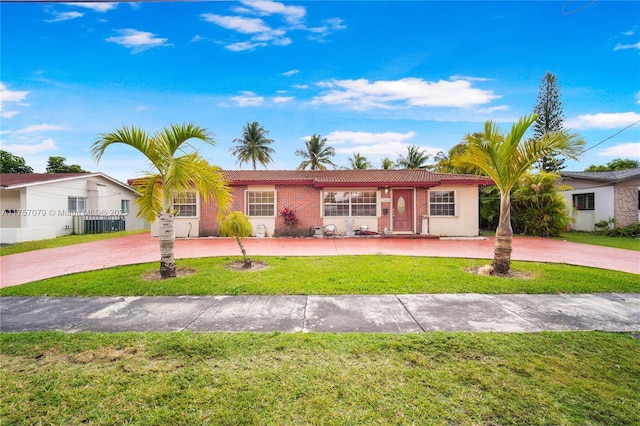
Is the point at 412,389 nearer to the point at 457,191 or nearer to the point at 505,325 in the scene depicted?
the point at 505,325

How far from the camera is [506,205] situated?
6723 mm

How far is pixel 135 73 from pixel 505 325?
1421 centimetres

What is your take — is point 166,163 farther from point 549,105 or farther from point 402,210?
point 549,105

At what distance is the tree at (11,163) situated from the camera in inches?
1088

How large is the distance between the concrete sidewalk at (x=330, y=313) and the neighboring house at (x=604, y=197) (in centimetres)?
1538

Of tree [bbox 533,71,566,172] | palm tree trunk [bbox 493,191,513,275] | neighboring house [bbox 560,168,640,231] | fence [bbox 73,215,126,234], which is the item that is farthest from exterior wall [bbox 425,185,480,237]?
fence [bbox 73,215,126,234]

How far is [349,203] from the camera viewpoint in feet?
50.6

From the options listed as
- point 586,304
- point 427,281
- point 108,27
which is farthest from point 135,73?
point 586,304

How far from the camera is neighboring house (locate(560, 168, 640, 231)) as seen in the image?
15695mm

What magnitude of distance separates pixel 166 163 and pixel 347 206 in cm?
1016

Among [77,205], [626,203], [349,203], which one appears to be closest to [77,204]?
[77,205]

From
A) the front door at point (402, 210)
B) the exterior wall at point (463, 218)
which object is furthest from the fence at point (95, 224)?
the exterior wall at point (463, 218)

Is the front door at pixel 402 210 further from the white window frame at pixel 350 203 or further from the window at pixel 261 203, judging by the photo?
the window at pixel 261 203

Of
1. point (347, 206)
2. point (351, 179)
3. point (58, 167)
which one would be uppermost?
point (58, 167)
